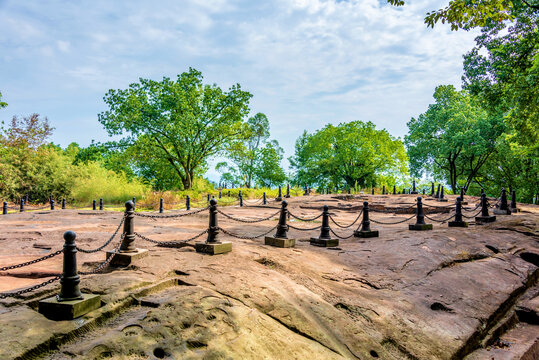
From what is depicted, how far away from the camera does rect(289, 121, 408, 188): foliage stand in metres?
41.9

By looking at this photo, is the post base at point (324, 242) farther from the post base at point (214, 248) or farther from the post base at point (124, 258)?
the post base at point (124, 258)

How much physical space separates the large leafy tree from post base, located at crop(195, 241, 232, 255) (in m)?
21.6

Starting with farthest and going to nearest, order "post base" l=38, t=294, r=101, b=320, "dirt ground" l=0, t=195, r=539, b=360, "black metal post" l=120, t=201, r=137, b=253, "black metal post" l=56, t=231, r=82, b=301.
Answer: "black metal post" l=120, t=201, r=137, b=253
"black metal post" l=56, t=231, r=82, b=301
"post base" l=38, t=294, r=101, b=320
"dirt ground" l=0, t=195, r=539, b=360

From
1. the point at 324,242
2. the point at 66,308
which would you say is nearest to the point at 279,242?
the point at 324,242

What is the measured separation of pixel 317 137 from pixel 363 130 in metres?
6.63

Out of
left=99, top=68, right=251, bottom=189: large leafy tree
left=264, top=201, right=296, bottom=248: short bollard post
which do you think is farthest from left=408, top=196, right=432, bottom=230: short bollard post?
left=99, top=68, right=251, bottom=189: large leafy tree

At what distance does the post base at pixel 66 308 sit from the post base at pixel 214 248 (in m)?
2.62

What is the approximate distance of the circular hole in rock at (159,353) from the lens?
3057mm

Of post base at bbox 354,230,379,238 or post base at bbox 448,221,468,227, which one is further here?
post base at bbox 448,221,468,227

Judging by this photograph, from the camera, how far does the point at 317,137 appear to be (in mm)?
47969

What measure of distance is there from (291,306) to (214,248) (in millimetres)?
2351

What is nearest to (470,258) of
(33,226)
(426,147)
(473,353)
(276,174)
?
(473,353)

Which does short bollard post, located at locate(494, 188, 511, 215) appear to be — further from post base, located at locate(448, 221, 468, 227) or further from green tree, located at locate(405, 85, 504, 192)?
green tree, located at locate(405, 85, 504, 192)

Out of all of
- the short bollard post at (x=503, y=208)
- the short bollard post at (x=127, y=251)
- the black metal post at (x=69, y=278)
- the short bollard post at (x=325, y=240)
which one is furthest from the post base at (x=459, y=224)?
the black metal post at (x=69, y=278)
